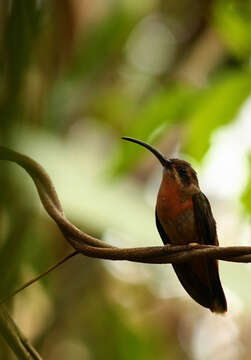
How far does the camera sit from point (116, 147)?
590cm

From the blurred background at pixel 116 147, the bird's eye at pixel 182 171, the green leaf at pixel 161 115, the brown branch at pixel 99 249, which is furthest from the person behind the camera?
the bird's eye at pixel 182 171

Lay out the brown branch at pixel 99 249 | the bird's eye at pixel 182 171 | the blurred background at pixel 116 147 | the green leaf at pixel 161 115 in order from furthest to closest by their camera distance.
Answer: the bird's eye at pixel 182 171 → the green leaf at pixel 161 115 → the blurred background at pixel 116 147 → the brown branch at pixel 99 249

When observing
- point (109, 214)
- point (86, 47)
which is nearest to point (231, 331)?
point (86, 47)

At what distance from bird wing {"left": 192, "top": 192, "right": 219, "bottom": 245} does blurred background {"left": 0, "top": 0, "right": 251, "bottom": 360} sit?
174 millimetres

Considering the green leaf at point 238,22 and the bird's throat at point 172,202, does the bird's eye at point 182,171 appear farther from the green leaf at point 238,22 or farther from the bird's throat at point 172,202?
the green leaf at point 238,22

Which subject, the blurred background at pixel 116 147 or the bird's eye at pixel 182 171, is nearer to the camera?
the blurred background at pixel 116 147

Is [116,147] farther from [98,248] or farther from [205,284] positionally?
[98,248]

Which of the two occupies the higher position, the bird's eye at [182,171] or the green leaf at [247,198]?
the green leaf at [247,198]

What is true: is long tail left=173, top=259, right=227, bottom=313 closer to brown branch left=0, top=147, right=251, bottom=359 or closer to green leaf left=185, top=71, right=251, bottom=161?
green leaf left=185, top=71, right=251, bottom=161

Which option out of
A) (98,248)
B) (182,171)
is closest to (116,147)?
(182,171)

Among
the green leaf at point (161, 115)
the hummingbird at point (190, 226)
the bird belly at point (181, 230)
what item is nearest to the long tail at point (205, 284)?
the hummingbird at point (190, 226)

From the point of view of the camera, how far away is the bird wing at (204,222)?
2.73 metres

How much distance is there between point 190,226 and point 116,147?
3115 millimetres

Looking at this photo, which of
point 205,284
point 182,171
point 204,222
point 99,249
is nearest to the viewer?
point 99,249
